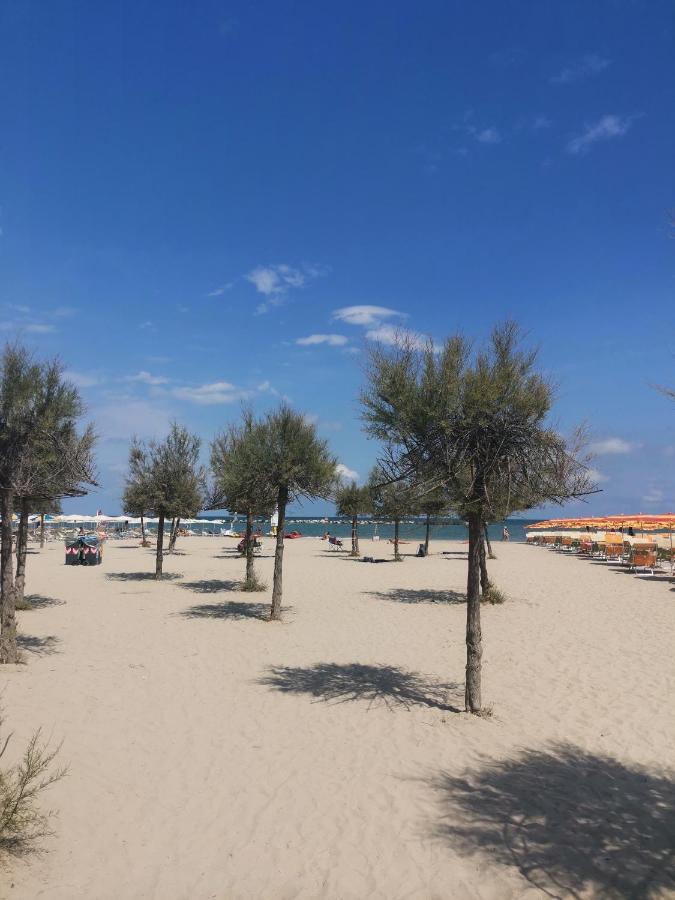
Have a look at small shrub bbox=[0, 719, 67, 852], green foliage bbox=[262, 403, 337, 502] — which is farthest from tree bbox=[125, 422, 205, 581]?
small shrub bbox=[0, 719, 67, 852]

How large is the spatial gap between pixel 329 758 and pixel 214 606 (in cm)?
1043

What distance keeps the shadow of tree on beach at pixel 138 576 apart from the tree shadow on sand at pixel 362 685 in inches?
530

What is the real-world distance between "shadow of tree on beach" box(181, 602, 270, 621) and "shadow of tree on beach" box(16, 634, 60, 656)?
11.6ft

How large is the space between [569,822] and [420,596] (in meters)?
13.3

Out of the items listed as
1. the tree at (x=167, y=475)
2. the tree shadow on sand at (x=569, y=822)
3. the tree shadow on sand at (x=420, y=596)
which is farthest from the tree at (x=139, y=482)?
the tree shadow on sand at (x=569, y=822)

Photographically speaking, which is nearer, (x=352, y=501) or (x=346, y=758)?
(x=346, y=758)

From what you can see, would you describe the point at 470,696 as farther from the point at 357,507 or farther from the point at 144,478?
the point at 357,507

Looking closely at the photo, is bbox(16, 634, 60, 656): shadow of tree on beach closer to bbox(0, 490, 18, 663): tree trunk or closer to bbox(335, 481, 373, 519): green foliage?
bbox(0, 490, 18, 663): tree trunk

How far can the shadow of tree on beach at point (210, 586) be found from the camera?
1941 centimetres

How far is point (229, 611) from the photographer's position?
50.3 feet

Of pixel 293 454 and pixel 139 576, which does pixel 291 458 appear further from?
pixel 139 576

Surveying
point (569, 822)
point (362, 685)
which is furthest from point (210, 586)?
point (569, 822)

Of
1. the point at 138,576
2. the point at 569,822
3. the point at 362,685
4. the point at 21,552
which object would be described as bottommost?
the point at 138,576

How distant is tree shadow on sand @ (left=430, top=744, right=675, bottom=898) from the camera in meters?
4.31
